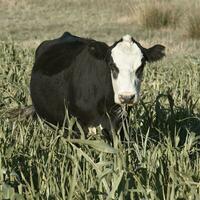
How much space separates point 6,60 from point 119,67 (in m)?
4.77

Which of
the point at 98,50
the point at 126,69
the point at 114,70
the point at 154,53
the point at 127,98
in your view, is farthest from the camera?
the point at 154,53

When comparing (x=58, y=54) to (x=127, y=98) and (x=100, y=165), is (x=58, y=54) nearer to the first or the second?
(x=127, y=98)

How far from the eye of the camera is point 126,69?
16.4ft

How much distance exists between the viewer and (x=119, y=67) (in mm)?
5027

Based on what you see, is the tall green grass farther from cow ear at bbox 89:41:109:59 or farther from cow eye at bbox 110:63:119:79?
cow ear at bbox 89:41:109:59

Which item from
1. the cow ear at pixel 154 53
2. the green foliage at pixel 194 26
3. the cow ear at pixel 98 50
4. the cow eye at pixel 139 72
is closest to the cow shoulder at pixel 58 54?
the cow ear at pixel 98 50

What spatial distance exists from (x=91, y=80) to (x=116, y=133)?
0.49 meters

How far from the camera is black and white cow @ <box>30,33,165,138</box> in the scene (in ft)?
16.5

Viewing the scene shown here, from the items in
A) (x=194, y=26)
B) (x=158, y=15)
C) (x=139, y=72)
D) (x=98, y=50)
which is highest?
(x=98, y=50)

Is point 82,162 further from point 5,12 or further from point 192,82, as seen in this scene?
point 5,12

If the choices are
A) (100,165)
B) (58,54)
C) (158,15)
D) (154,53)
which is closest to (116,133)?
(154,53)

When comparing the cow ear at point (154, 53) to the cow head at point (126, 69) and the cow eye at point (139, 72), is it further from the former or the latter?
the cow eye at point (139, 72)

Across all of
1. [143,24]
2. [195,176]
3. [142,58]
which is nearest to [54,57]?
[142,58]

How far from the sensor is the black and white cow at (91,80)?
198 inches
